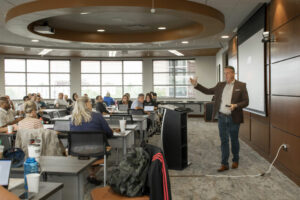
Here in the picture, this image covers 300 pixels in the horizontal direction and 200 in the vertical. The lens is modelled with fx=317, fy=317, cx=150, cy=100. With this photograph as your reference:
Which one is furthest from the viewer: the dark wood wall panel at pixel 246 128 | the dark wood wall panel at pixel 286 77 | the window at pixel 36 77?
the window at pixel 36 77

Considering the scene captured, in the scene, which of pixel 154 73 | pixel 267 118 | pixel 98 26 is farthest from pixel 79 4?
pixel 154 73

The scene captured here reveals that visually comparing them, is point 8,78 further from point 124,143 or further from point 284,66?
point 284,66

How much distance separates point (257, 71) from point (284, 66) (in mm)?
1774

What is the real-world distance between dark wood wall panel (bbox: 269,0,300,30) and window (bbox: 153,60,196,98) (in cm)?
1152

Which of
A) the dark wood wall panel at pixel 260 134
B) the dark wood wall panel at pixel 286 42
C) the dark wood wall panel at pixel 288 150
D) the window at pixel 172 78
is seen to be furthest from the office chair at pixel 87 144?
the window at pixel 172 78

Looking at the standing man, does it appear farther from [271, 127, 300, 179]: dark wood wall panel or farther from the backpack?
the backpack

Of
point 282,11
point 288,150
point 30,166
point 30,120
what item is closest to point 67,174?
point 30,166

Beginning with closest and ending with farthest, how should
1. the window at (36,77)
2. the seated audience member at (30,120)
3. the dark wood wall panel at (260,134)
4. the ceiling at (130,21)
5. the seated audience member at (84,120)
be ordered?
the seated audience member at (30,120)
the seated audience member at (84,120)
the dark wood wall panel at (260,134)
the ceiling at (130,21)
the window at (36,77)

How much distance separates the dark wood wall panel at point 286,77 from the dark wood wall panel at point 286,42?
11cm

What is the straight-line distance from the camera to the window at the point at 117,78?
17734 millimetres

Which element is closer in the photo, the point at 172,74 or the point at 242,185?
the point at 242,185

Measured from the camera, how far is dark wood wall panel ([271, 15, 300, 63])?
4.66 meters

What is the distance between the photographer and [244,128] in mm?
8750

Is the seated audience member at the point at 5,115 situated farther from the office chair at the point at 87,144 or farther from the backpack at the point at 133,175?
the backpack at the point at 133,175
